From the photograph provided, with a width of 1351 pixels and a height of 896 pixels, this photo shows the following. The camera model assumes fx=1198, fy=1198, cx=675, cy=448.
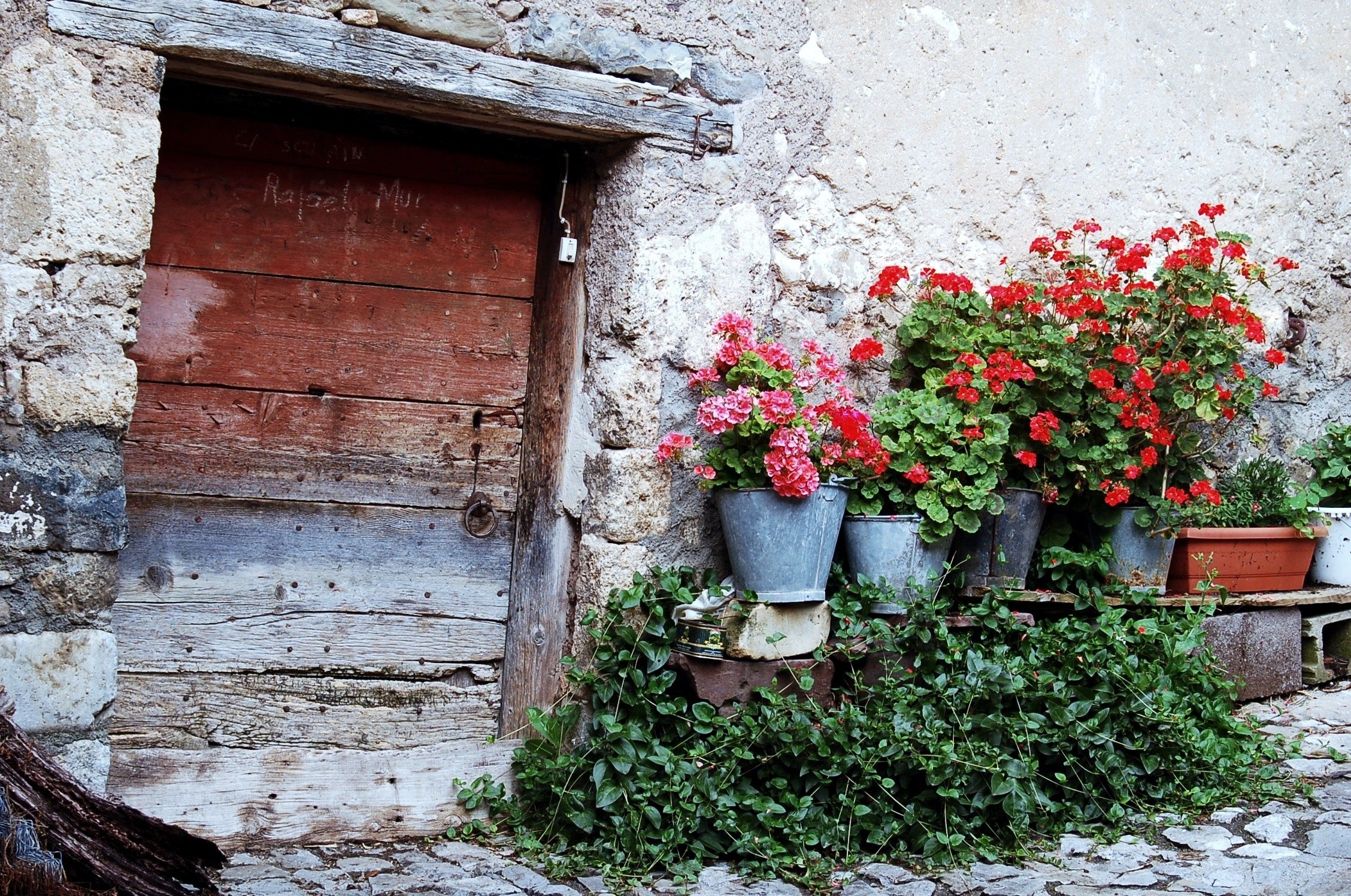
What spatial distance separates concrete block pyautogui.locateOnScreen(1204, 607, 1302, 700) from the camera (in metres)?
3.71

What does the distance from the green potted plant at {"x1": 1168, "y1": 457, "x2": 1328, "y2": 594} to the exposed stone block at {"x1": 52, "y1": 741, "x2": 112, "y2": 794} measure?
297cm

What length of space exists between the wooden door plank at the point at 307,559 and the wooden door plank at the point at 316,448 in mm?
46

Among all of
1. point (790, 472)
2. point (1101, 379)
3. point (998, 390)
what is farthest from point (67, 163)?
point (1101, 379)

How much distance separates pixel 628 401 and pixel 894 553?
0.83m

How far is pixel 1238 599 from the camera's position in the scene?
3729mm

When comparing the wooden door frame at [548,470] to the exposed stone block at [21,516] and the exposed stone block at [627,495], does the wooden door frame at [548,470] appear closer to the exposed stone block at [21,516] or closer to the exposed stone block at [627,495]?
the exposed stone block at [627,495]

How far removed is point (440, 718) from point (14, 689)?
1163mm

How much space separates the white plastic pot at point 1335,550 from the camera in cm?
403

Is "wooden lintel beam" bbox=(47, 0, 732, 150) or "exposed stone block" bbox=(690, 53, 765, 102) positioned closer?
"wooden lintel beam" bbox=(47, 0, 732, 150)

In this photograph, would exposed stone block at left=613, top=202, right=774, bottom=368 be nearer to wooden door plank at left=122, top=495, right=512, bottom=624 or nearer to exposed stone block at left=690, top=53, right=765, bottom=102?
exposed stone block at left=690, top=53, right=765, bottom=102

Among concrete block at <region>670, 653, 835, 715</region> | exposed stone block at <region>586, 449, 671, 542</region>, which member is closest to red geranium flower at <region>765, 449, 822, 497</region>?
exposed stone block at <region>586, 449, 671, 542</region>

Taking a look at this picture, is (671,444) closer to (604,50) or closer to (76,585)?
(604,50)

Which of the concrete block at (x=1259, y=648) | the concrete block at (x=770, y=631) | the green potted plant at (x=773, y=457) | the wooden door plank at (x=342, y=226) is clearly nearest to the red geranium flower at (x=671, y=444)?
the green potted plant at (x=773, y=457)

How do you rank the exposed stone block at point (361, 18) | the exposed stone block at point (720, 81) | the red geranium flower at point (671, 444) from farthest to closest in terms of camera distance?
1. the exposed stone block at point (720, 81)
2. the red geranium flower at point (671, 444)
3. the exposed stone block at point (361, 18)
